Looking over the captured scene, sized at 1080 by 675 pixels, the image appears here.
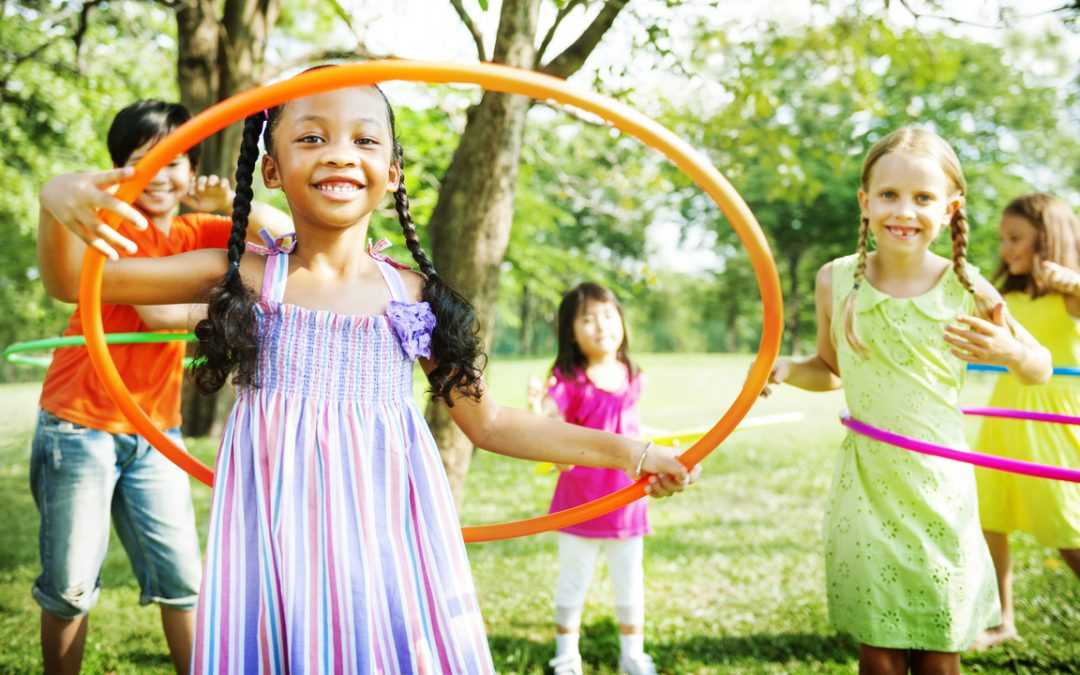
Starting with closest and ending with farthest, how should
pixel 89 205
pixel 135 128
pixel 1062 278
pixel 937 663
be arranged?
pixel 89 205
pixel 937 663
pixel 135 128
pixel 1062 278

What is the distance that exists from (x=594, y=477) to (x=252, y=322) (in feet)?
7.70

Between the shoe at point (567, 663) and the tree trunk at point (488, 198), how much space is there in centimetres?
122

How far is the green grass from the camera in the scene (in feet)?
14.1

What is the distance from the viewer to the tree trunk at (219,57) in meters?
→ 9.12

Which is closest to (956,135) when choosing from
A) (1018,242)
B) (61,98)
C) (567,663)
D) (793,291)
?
(793,291)

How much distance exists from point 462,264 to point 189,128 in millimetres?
3235

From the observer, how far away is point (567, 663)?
13.3ft

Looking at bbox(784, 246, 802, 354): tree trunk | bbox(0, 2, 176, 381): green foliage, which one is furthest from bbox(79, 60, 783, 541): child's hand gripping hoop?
bbox(784, 246, 802, 354): tree trunk

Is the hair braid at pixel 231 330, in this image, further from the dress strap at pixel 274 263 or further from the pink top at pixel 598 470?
the pink top at pixel 598 470

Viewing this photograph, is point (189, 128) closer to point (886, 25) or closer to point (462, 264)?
point (462, 264)

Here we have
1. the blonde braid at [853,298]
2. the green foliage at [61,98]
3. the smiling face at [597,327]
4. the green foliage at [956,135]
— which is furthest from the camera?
the green foliage at [956,135]

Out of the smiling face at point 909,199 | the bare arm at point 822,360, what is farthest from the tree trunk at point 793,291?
the smiling face at point 909,199

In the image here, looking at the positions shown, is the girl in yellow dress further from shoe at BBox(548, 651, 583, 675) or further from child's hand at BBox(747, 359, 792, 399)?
shoe at BBox(548, 651, 583, 675)

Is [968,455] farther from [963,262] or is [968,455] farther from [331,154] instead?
[331,154]
